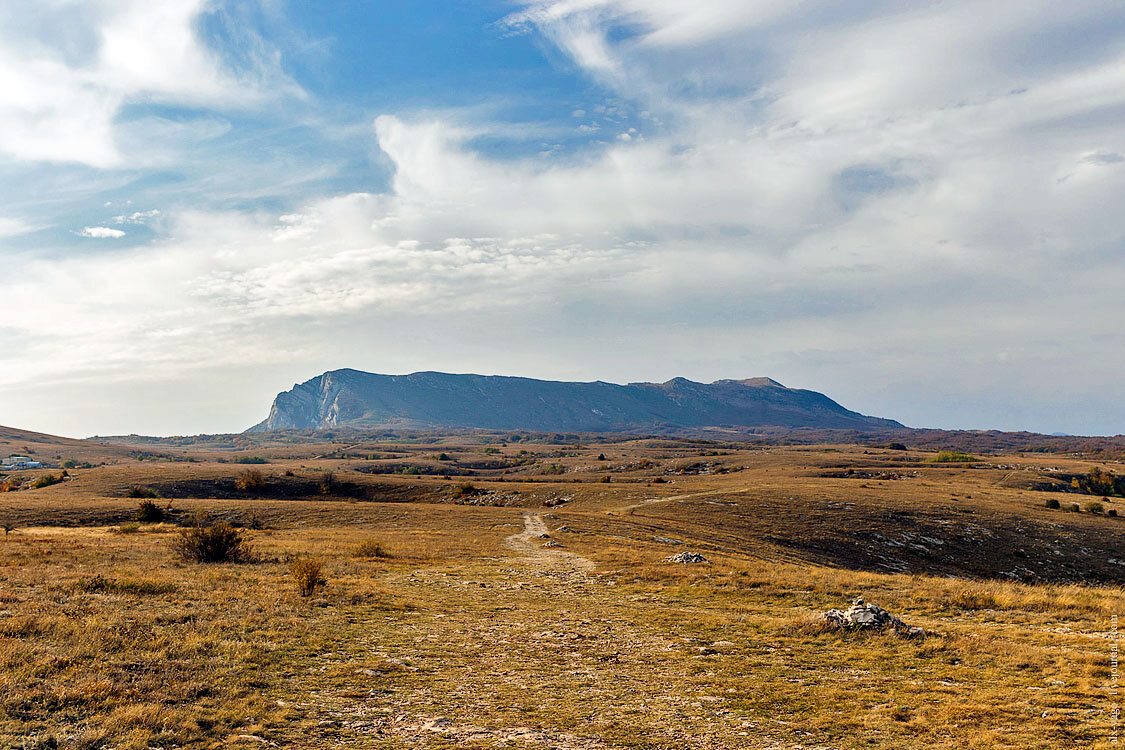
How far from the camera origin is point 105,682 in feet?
36.1

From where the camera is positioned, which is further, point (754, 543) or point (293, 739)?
point (754, 543)

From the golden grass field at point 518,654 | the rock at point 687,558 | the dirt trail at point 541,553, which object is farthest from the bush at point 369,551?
the rock at point 687,558

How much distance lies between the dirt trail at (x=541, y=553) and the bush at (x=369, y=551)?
795 cm

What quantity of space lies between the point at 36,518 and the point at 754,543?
6085 centimetres

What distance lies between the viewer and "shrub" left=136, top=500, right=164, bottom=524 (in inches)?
2077

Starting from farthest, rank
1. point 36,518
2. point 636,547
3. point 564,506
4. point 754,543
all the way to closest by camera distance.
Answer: point 564,506, point 36,518, point 754,543, point 636,547

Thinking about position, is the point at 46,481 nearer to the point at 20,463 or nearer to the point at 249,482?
the point at 249,482

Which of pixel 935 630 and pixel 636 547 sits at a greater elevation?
pixel 935 630

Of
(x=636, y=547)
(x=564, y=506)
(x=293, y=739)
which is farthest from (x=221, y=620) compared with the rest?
(x=564, y=506)

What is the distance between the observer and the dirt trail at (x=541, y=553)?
98.9ft

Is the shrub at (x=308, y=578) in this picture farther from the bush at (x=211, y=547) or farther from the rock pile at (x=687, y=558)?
the rock pile at (x=687, y=558)

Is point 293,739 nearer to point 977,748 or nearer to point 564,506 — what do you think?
point 977,748

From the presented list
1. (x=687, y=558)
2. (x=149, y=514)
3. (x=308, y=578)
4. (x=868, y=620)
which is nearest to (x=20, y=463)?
(x=149, y=514)

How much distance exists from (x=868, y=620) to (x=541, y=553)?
21.3m
